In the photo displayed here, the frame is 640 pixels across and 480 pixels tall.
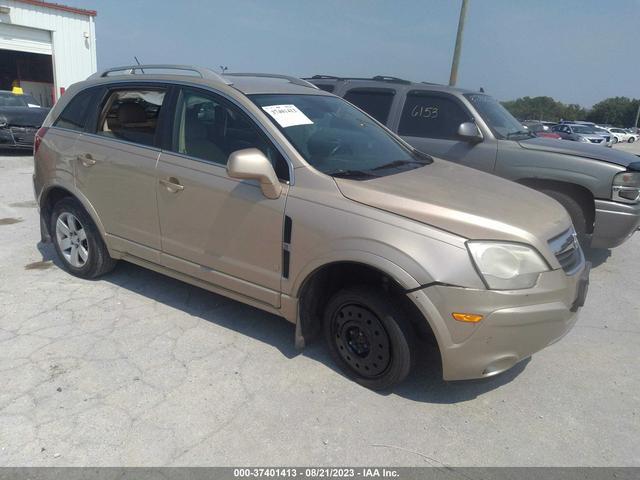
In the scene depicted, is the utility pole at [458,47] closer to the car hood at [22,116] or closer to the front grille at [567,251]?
the car hood at [22,116]

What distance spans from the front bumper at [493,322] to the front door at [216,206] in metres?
1.05

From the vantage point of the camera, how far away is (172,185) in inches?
138

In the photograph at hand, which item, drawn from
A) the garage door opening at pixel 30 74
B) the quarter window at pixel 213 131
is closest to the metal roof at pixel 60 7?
the garage door opening at pixel 30 74

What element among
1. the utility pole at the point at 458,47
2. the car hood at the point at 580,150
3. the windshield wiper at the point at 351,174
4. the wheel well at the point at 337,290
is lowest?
the wheel well at the point at 337,290

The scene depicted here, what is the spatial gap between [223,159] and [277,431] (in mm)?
1777

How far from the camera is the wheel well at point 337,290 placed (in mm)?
2842

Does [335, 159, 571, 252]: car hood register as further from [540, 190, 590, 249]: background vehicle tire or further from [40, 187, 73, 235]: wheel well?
[40, 187, 73, 235]: wheel well

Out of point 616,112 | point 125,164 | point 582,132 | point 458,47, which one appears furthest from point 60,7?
point 616,112

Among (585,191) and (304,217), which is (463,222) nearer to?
(304,217)

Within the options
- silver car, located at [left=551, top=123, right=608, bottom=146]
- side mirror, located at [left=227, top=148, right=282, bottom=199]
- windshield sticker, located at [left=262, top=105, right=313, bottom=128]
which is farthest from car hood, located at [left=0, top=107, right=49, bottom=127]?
silver car, located at [left=551, top=123, right=608, bottom=146]

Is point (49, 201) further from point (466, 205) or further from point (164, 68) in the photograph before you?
point (466, 205)

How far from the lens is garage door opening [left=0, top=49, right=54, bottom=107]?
24438mm

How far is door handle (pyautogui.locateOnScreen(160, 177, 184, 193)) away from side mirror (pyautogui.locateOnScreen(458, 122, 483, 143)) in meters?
3.27

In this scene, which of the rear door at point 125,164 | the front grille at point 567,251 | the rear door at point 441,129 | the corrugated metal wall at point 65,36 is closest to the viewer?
the front grille at point 567,251
